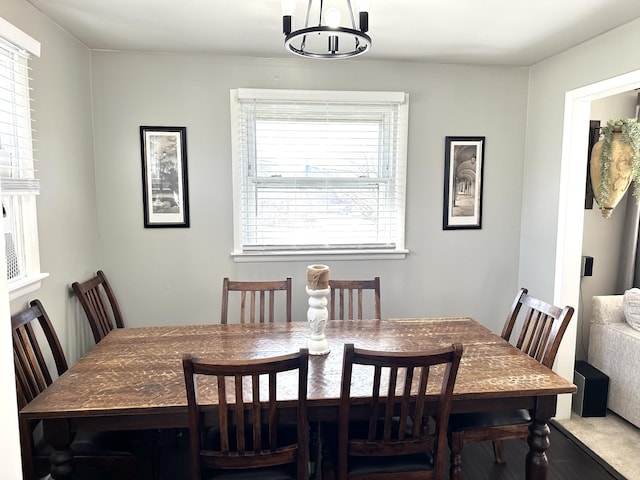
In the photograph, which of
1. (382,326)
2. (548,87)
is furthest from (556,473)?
(548,87)

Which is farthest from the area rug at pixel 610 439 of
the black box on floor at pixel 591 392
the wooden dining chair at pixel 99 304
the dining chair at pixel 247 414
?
the wooden dining chair at pixel 99 304

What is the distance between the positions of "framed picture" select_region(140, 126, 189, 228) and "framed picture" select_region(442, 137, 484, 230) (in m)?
1.90

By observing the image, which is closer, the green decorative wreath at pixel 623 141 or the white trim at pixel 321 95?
the green decorative wreath at pixel 623 141

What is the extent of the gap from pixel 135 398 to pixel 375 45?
241cm

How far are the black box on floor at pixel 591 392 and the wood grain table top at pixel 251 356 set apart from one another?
1102 mm

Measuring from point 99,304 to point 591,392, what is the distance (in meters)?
3.31

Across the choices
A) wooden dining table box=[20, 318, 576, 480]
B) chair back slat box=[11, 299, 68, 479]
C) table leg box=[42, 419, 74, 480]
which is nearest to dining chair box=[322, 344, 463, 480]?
wooden dining table box=[20, 318, 576, 480]

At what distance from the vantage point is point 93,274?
2922mm

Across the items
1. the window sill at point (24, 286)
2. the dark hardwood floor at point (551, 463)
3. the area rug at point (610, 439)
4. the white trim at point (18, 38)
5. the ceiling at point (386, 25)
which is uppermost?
the ceiling at point (386, 25)

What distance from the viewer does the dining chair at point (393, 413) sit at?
4.96 feet

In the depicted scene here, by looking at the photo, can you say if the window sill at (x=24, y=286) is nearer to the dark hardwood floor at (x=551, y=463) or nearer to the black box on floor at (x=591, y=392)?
the dark hardwood floor at (x=551, y=463)

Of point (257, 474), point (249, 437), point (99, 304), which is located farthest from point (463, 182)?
point (99, 304)

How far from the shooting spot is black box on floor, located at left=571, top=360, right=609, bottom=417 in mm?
3004

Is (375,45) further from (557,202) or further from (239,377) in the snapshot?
(239,377)
